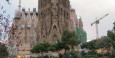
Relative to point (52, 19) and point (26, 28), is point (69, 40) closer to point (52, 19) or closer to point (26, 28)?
point (52, 19)

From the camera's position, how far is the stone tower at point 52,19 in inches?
4626

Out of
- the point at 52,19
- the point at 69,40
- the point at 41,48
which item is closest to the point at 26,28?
the point at 52,19

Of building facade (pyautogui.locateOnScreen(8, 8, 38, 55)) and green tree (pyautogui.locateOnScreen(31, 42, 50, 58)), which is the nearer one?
green tree (pyautogui.locateOnScreen(31, 42, 50, 58))

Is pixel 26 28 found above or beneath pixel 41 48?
above

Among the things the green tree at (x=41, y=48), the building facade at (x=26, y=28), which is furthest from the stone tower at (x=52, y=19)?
the green tree at (x=41, y=48)

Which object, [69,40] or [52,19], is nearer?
[69,40]

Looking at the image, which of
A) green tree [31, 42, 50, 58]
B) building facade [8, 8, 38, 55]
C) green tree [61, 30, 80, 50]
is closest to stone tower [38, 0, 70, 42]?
building facade [8, 8, 38, 55]

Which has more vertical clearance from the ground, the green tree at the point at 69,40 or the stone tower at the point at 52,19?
the stone tower at the point at 52,19

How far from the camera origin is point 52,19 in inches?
4695

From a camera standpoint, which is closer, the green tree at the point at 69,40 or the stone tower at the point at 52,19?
the green tree at the point at 69,40

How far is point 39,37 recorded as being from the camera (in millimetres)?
120812

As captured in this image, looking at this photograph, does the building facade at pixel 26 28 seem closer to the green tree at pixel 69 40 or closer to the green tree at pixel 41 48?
the green tree at pixel 41 48

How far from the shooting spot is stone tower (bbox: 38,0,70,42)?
385 feet

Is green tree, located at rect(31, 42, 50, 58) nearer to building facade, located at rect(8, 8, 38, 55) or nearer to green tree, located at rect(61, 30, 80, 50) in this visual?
green tree, located at rect(61, 30, 80, 50)
